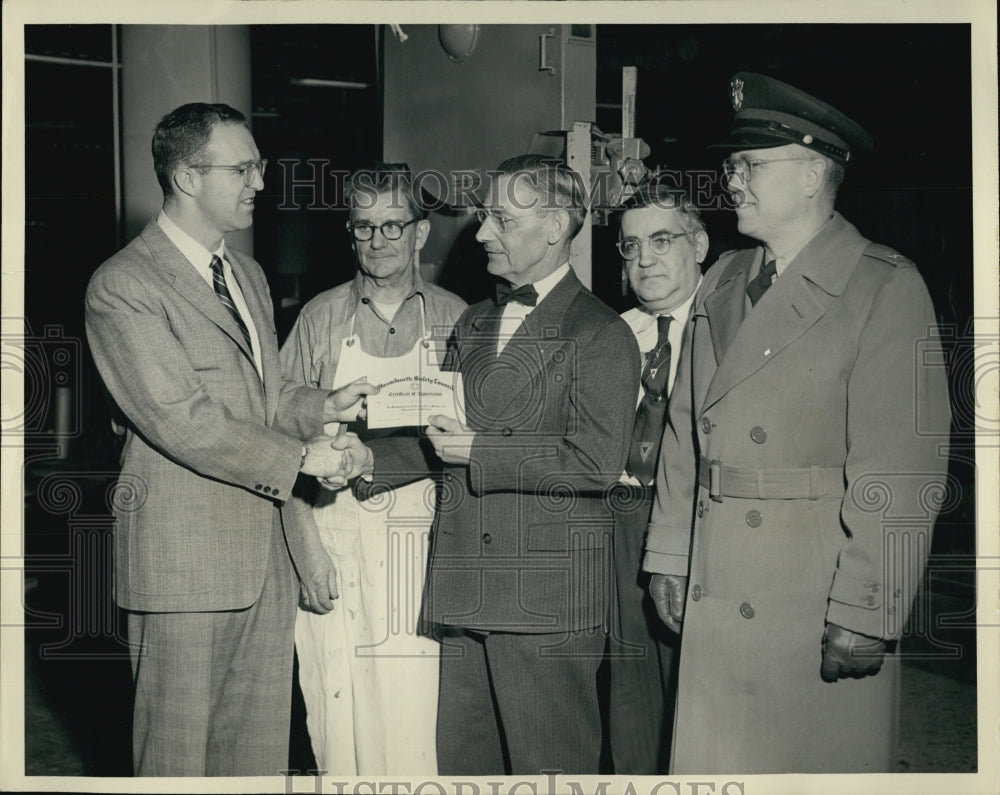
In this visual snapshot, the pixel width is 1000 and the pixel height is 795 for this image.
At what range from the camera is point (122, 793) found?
3.74m

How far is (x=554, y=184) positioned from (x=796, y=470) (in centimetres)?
117

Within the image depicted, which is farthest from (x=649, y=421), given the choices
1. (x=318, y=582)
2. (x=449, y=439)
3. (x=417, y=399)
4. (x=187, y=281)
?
(x=187, y=281)

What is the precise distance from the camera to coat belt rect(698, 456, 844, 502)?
10.8 ft

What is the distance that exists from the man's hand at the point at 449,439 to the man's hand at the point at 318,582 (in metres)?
0.58

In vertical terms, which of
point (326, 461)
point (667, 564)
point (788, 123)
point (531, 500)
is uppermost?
point (788, 123)

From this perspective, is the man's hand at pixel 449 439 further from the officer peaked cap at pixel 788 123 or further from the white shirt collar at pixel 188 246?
the officer peaked cap at pixel 788 123

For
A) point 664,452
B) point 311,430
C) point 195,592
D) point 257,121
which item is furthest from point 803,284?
point 257,121

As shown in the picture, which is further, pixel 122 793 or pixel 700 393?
pixel 122 793

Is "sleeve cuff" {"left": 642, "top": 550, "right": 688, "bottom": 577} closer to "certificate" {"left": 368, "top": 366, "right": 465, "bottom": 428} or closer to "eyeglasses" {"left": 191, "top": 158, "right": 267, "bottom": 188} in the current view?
"certificate" {"left": 368, "top": 366, "right": 465, "bottom": 428}

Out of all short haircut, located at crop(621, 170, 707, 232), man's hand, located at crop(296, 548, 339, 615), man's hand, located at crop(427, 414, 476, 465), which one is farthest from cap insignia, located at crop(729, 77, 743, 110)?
man's hand, located at crop(296, 548, 339, 615)

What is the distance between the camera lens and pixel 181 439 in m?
3.50

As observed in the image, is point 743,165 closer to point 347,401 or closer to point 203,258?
point 347,401

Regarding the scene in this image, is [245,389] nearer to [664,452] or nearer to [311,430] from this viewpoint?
[311,430]

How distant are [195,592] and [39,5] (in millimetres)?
2034
